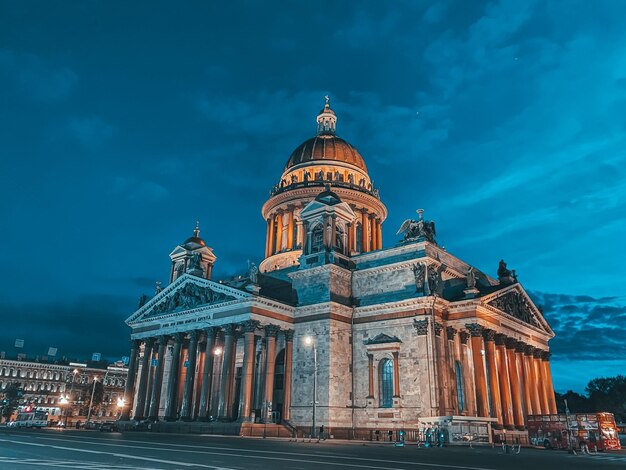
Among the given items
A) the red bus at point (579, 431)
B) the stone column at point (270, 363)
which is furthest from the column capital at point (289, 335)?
the red bus at point (579, 431)

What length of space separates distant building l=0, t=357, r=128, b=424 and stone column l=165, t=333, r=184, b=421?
64.8m

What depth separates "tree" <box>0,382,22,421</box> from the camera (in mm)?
93375

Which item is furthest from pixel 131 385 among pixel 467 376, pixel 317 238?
pixel 467 376

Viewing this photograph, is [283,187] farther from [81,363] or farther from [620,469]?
[81,363]

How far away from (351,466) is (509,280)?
37.4m

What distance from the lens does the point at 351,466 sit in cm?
1563

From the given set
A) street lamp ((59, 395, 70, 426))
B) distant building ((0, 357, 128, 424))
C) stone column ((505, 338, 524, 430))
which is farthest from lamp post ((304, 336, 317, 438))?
distant building ((0, 357, 128, 424))

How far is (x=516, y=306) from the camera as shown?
49.6 m

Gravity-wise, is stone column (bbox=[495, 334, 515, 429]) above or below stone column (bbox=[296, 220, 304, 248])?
below

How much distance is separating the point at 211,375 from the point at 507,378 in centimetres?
2569

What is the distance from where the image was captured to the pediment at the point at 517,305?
4489cm

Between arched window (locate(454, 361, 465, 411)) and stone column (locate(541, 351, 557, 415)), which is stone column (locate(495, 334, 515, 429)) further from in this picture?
stone column (locate(541, 351, 557, 415))

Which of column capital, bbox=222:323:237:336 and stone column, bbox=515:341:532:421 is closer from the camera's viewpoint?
column capital, bbox=222:323:237:336

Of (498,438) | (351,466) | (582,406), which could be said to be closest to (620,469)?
(351,466)
